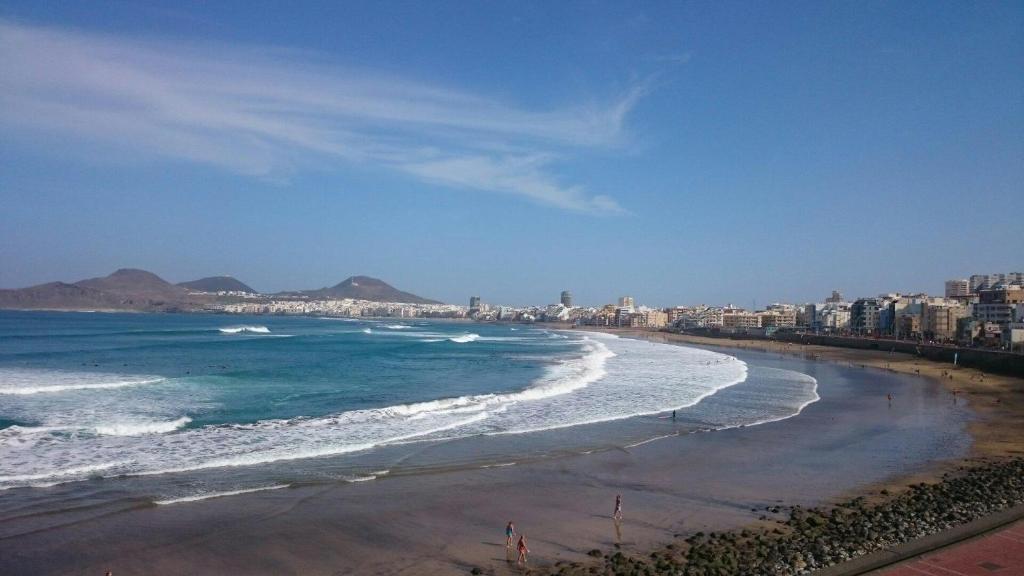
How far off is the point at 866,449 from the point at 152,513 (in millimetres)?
15141

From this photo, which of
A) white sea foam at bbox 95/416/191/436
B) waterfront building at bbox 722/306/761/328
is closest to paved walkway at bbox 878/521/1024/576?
white sea foam at bbox 95/416/191/436

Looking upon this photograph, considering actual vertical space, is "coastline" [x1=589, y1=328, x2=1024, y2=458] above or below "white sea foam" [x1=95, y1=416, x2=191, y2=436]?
above

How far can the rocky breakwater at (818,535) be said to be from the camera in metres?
8.23

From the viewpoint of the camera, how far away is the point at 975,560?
8305mm

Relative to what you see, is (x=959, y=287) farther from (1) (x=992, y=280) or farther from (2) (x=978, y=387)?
(2) (x=978, y=387)

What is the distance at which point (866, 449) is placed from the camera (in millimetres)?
16016

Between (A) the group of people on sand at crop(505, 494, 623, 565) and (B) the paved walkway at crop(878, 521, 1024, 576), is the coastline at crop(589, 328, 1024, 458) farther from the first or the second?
(A) the group of people on sand at crop(505, 494, 623, 565)

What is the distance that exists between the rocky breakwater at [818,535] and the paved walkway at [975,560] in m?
0.53

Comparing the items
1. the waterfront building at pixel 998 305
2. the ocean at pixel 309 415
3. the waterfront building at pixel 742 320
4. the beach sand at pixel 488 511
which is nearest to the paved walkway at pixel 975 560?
the beach sand at pixel 488 511

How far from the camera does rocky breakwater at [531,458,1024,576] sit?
8.23 meters

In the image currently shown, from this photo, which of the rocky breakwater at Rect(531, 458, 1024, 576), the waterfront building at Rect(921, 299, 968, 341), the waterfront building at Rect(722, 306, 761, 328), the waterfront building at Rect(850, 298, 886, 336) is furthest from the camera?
the waterfront building at Rect(722, 306, 761, 328)

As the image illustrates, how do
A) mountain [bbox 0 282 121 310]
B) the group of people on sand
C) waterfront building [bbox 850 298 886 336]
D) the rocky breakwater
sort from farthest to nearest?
mountain [bbox 0 282 121 310], waterfront building [bbox 850 298 886 336], the group of people on sand, the rocky breakwater

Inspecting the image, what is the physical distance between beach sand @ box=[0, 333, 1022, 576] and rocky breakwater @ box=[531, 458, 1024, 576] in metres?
0.46

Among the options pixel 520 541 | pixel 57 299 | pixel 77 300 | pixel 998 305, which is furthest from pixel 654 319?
pixel 57 299
